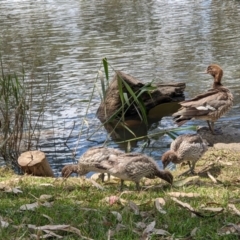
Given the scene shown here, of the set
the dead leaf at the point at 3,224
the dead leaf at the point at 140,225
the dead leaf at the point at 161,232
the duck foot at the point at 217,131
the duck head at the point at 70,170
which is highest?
the dead leaf at the point at 3,224

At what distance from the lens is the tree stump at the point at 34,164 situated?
26.5 feet

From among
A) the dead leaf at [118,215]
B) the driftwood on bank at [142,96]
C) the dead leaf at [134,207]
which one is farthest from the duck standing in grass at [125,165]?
the driftwood on bank at [142,96]

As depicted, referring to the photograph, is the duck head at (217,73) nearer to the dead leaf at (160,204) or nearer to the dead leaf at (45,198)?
the dead leaf at (160,204)

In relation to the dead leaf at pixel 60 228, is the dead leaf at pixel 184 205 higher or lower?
lower

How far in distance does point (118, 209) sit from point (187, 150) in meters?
2.17

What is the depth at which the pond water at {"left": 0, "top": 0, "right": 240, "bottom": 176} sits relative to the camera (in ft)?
38.1

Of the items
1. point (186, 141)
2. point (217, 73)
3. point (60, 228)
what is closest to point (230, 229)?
point (60, 228)

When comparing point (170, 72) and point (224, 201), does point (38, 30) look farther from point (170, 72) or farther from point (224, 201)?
point (224, 201)

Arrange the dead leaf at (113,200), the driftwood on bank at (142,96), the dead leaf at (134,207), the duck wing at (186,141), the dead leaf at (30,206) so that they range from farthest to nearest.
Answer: the driftwood on bank at (142,96)
the duck wing at (186,141)
the dead leaf at (113,200)
the dead leaf at (30,206)
the dead leaf at (134,207)

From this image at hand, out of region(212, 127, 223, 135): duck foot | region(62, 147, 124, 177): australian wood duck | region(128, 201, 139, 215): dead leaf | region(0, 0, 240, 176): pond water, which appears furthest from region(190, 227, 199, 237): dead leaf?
region(212, 127, 223, 135): duck foot

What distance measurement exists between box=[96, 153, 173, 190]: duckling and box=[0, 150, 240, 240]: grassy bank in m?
0.13

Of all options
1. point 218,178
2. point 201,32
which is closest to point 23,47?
point 201,32

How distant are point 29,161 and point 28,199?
2302 mm

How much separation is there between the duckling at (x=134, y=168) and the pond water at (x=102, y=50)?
2218 mm
